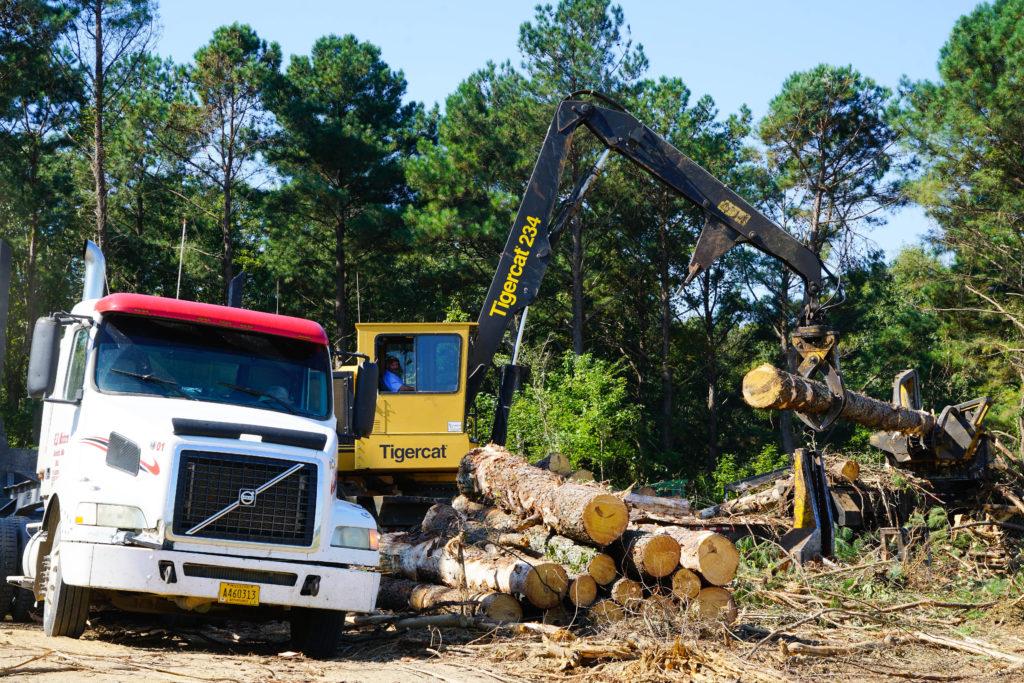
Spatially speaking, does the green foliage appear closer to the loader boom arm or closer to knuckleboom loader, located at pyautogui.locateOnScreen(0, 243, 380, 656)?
the loader boom arm

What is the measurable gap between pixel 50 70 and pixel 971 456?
28268 millimetres

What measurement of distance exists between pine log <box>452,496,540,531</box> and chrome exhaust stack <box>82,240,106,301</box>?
4.82 m

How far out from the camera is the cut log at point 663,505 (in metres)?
13.2

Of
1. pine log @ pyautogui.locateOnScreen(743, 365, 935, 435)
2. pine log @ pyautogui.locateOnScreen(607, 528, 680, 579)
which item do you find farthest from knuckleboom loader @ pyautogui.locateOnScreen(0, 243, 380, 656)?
pine log @ pyautogui.locateOnScreen(743, 365, 935, 435)

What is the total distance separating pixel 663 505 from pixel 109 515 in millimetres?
8056

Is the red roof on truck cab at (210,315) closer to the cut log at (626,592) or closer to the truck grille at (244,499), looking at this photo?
the truck grille at (244,499)

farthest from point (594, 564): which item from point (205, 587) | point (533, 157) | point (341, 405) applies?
point (533, 157)

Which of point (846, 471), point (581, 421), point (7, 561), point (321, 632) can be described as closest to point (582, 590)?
point (321, 632)

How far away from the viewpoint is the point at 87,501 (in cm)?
748

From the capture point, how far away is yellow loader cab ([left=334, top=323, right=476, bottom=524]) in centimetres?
1309

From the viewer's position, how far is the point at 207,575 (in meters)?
7.46

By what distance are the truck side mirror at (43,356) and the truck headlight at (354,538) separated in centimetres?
256

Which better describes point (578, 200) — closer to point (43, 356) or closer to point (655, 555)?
point (655, 555)

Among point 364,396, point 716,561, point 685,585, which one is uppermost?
point 364,396
